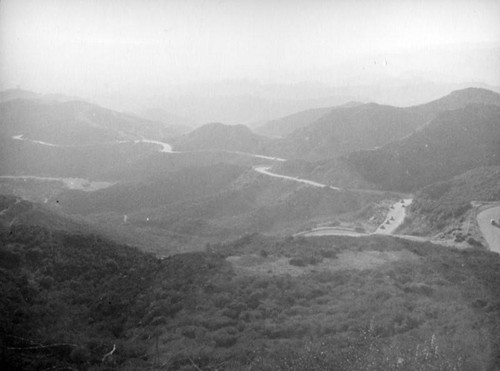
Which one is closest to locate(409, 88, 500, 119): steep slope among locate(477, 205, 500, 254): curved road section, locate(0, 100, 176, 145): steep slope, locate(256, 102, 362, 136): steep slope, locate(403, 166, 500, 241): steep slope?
locate(403, 166, 500, 241): steep slope

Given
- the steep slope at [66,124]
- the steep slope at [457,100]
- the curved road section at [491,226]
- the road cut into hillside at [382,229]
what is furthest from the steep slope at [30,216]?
the steep slope at [457,100]

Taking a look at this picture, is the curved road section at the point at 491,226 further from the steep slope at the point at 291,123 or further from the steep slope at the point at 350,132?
the steep slope at the point at 291,123

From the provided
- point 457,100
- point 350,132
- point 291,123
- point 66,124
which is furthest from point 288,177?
point 291,123

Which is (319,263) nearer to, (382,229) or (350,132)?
(382,229)

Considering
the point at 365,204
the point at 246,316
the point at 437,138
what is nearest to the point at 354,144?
the point at 437,138

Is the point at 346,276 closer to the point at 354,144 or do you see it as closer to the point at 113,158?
the point at 354,144
